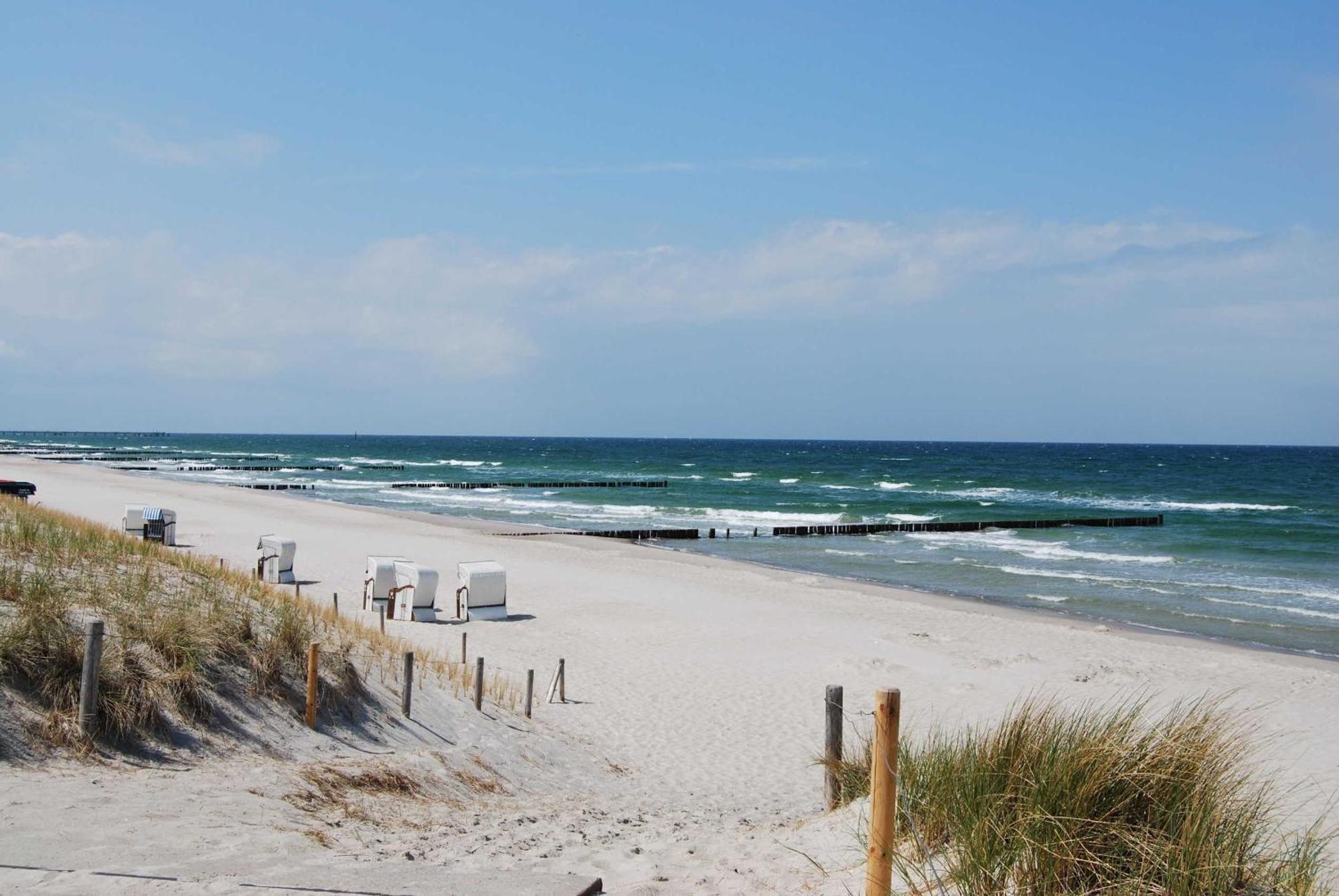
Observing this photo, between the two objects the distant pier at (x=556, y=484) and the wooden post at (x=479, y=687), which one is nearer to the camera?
the wooden post at (x=479, y=687)

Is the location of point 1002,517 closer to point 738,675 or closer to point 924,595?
point 924,595

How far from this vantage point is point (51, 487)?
49.9 meters

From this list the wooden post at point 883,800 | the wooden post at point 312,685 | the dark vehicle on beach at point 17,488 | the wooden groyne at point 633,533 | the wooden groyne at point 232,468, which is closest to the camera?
the wooden post at point 883,800

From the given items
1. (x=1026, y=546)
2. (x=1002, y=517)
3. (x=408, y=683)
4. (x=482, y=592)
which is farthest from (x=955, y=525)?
(x=408, y=683)

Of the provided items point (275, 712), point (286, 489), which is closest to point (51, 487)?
point (286, 489)

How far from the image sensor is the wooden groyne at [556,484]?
7019 centimetres

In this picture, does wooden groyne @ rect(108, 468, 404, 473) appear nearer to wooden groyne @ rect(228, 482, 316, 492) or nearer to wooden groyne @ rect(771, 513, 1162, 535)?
wooden groyne @ rect(228, 482, 316, 492)

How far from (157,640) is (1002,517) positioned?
4653 centimetres

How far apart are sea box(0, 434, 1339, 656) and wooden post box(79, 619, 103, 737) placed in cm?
2044

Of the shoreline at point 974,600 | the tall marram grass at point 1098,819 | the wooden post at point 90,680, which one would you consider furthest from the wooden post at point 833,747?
the shoreline at point 974,600

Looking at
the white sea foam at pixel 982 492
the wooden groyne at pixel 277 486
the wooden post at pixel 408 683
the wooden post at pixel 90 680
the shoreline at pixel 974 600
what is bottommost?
the shoreline at pixel 974 600

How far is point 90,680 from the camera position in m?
8.00

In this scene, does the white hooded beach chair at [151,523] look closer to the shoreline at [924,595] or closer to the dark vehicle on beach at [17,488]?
the dark vehicle on beach at [17,488]

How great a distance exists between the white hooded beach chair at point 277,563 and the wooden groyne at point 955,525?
2453 cm
